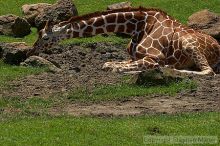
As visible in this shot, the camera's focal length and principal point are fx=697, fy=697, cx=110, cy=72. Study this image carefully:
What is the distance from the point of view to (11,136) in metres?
12.8

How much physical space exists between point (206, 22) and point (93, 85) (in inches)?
338

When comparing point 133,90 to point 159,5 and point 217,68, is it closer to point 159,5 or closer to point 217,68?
point 217,68

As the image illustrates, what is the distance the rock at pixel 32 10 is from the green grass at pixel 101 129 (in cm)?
1350

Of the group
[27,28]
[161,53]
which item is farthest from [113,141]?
[27,28]

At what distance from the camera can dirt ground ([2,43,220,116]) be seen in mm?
15523

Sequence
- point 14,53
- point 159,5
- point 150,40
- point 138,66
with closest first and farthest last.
Result: 1. point 138,66
2. point 150,40
3. point 14,53
4. point 159,5

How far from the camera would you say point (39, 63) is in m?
20.4

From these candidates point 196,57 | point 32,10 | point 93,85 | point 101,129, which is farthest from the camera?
point 32,10

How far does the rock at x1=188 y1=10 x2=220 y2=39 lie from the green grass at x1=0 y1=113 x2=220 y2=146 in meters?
9.92

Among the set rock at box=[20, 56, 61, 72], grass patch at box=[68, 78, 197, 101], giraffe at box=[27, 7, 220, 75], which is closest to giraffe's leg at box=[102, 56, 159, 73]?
giraffe at box=[27, 7, 220, 75]

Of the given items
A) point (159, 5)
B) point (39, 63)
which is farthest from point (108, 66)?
point (159, 5)

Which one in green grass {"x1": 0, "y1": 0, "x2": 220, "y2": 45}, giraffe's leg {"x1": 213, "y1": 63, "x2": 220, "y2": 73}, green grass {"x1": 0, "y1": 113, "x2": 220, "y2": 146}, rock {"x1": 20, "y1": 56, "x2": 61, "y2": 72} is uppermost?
green grass {"x1": 0, "y1": 113, "x2": 220, "y2": 146}

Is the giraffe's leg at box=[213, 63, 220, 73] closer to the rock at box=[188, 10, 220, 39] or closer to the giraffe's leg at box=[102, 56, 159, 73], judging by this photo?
the giraffe's leg at box=[102, 56, 159, 73]

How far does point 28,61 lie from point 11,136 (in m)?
7.92
